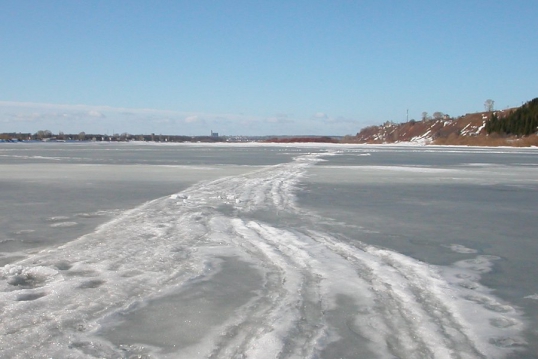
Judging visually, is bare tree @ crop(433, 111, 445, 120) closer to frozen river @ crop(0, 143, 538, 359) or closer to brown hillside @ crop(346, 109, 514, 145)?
brown hillside @ crop(346, 109, 514, 145)

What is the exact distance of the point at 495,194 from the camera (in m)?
11.2

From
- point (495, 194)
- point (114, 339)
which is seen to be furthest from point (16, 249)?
point (495, 194)

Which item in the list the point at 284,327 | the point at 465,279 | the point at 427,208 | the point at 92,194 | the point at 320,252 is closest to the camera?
the point at 284,327

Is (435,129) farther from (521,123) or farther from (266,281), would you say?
(266,281)

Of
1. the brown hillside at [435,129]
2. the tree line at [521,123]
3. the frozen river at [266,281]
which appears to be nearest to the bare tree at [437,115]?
the brown hillside at [435,129]

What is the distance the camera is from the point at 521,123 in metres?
78.9

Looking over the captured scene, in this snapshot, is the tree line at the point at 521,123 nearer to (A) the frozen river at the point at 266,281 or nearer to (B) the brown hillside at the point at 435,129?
(B) the brown hillside at the point at 435,129

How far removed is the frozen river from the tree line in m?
76.2

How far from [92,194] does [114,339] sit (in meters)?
8.14

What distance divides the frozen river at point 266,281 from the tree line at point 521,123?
7621cm

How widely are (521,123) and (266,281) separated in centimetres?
8528

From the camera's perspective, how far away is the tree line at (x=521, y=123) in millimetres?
75750

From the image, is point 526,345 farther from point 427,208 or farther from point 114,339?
point 427,208

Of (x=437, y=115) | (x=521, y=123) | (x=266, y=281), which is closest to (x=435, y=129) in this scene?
(x=437, y=115)
